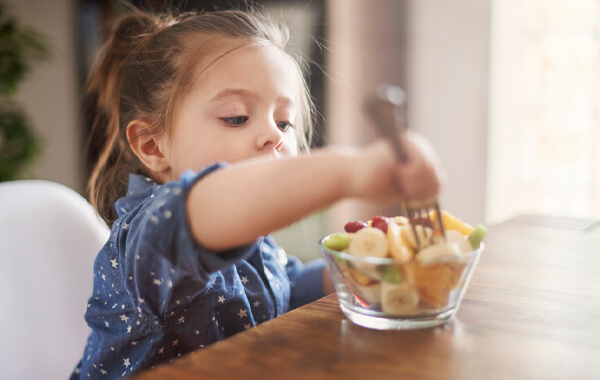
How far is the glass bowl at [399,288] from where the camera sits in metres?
0.48

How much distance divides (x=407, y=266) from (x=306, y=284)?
0.53m

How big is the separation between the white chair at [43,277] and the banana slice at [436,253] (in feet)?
2.24

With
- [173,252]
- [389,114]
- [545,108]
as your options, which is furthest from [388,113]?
[545,108]

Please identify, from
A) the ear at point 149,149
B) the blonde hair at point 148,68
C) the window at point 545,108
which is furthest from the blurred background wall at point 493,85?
the ear at point 149,149

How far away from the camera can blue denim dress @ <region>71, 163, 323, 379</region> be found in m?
0.52

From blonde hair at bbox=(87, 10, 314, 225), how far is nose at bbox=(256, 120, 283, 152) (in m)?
0.15

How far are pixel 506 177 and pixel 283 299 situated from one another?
1.77m

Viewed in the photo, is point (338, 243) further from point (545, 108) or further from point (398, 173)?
point (545, 108)

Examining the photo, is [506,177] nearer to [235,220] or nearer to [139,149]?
[139,149]

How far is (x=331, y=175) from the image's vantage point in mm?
469

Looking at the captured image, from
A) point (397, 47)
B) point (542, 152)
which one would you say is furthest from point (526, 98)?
point (397, 47)

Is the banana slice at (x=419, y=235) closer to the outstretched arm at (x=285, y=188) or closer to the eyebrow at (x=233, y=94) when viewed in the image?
the outstretched arm at (x=285, y=188)

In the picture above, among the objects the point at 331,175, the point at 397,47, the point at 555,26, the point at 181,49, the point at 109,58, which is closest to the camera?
the point at 331,175

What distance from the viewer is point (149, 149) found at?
2.91 ft
